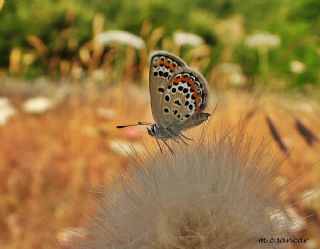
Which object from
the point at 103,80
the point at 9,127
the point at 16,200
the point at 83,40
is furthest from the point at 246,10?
the point at 16,200

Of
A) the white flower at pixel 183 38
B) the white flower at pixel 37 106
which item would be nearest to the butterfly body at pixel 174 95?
the white flower at pixel 183 38

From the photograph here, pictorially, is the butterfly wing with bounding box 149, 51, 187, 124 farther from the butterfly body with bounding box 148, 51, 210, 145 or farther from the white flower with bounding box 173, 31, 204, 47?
the white flower with bounding box 173, 31, 204, 47

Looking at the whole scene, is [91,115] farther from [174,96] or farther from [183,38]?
[174,96]

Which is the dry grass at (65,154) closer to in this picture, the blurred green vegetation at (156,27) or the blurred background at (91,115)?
the blurred background at (91,115)

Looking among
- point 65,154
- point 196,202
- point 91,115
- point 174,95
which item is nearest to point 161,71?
point 174,95

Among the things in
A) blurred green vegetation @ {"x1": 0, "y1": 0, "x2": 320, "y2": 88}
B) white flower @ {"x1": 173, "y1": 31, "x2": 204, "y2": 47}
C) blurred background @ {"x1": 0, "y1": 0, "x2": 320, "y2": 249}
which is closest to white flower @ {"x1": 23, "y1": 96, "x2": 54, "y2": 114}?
blurred background @ {"x1": 0, "y1": 0, "x2": 320, "y2": 249}
